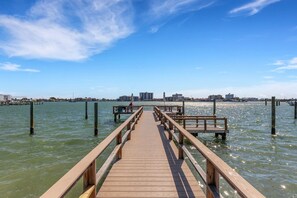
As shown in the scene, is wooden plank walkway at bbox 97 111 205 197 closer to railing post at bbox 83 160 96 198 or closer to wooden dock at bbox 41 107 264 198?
wooden dock at bbox 41 107 264 198

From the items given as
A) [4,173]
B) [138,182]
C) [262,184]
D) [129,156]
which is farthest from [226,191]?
[4,173]

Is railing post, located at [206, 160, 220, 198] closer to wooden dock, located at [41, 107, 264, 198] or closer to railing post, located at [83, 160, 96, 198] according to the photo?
wooden dock, located at [41, 107, 264, 198]

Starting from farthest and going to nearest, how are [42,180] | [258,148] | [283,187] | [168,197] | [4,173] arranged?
[258,148] → [4,173] → [42,180] → [283,187] → [168,197]


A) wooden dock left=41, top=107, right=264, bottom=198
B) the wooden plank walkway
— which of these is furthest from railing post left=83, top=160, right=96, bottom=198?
the wooden plank walkway

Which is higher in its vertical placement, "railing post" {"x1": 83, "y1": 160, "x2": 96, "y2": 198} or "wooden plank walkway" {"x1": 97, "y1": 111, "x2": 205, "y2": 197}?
"railing post" {"x1": 83, "y1": 160, "x2": 96, "y2": 198}

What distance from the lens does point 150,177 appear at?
18.6 ft

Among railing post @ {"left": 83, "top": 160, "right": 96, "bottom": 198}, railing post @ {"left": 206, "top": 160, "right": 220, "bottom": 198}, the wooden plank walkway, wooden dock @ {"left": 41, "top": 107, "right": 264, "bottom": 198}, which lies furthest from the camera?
the wooden plank walkway

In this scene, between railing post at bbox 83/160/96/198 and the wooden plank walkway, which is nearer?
railing post at bbox 83/160/96/198

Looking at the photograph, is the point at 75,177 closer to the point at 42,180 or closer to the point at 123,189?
the point at 123,189

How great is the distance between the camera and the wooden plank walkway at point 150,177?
187 inches

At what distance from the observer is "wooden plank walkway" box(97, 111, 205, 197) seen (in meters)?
4.75

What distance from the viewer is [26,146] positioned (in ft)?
53.8

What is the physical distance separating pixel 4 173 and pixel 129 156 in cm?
573

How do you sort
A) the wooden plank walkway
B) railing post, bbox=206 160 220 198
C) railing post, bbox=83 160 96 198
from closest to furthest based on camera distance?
railing post, bbox=206 160 220 198 → railing post, bbox=83 160 96 198 → the wooden plank walkway
